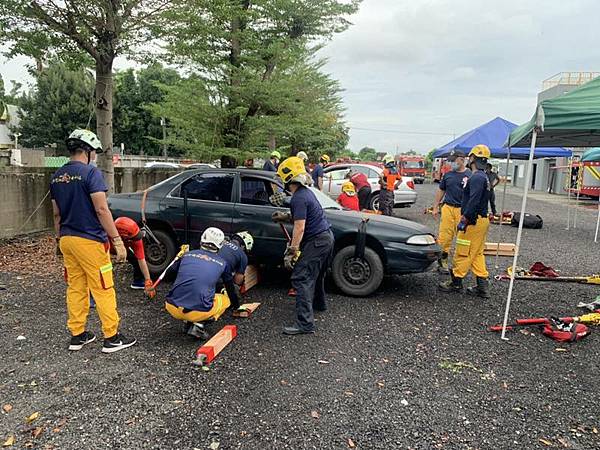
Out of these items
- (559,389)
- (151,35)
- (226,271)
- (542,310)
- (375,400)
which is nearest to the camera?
(375,400)

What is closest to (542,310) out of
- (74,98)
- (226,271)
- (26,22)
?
(226,271)

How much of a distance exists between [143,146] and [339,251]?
35038mm

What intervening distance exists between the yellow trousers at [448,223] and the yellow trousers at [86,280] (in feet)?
15.4

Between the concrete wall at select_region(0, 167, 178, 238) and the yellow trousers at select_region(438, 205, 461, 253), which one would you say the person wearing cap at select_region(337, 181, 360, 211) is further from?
the concrete wall at select_region(0, 167, 178, 238)

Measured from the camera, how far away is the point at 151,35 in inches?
300

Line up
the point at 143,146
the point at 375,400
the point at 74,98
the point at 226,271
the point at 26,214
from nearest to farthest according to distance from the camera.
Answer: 1. the point at 375,400
2. the point at 226,271
3. the point at 26,214
4. the point at 74,98
5. the point at 143,146

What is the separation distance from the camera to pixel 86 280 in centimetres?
374

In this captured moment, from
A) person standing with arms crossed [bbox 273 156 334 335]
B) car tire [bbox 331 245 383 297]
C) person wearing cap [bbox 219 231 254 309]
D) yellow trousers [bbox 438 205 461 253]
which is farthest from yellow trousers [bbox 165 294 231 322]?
yellow trousers [bbox 438 205 461 253]

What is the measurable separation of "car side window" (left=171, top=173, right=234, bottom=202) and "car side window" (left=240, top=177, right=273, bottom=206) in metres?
0.20

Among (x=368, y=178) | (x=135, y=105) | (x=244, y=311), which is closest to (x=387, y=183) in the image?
(x=368, y=178)

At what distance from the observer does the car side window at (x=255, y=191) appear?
18.6 ft

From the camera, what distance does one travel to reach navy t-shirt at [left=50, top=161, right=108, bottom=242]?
3533 mm

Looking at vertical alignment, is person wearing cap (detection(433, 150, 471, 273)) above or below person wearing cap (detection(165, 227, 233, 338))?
above

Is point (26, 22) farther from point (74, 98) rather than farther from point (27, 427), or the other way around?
point (74, 98)
